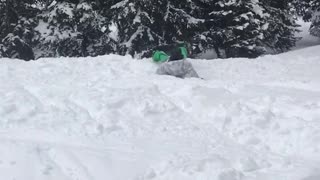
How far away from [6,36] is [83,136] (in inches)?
471

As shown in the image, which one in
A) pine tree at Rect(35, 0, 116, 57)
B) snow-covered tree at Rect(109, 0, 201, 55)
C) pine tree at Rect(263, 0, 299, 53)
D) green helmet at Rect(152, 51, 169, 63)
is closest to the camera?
green helmet at Rect(152, 51, 169, 63)

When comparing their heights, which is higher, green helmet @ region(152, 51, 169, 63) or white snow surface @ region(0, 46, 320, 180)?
green helmet @ region(152, 51, 169, 63)

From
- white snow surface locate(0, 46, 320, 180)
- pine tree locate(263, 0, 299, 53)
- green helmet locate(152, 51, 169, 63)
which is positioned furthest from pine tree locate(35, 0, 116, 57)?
white snow surface locate(0, 46, 320, 180)

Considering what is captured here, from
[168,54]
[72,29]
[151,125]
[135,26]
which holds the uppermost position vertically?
[135,26]

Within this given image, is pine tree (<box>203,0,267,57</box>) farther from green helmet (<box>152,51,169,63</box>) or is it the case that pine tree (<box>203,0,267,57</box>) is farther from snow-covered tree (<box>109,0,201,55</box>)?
green helmet (<box>152,51,169,63</box>)

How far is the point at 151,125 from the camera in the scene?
7.14 metres

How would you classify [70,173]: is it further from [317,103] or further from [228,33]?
[228,33]

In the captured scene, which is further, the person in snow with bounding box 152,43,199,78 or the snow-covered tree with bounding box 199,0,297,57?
the snow-covered tree with bounding box 199,0,297,57

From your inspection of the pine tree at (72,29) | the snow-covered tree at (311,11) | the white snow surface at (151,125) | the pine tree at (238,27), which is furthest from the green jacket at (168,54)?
the snow-covered tree at (311,11)

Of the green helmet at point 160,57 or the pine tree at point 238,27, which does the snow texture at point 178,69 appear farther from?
the pine tree at point 238,27

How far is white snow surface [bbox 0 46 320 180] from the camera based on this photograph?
18.0ft

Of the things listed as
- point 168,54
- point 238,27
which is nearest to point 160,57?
point 168,54

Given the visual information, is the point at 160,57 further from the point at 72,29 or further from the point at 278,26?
the point at 278,26

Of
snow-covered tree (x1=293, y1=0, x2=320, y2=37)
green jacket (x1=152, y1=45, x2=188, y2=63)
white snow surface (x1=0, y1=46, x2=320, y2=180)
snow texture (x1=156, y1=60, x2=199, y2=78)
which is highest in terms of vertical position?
snow-covered tree (x1=293, y1=0, x2=320, y2=37)
